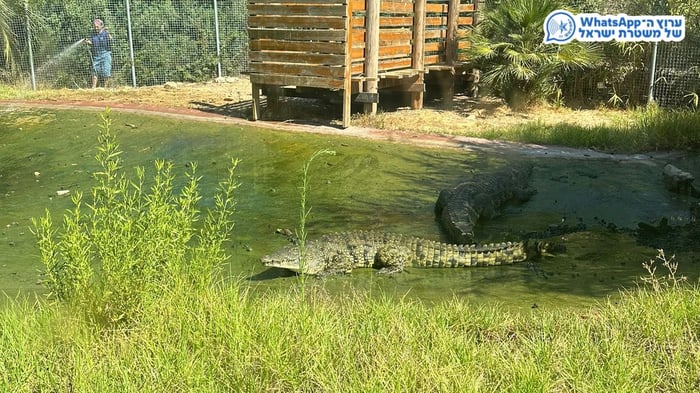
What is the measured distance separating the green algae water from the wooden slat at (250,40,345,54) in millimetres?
1340

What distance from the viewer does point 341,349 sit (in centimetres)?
347

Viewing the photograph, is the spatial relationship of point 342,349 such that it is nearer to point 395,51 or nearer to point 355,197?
point 355,197

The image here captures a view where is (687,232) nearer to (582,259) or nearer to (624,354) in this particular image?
(582,259)

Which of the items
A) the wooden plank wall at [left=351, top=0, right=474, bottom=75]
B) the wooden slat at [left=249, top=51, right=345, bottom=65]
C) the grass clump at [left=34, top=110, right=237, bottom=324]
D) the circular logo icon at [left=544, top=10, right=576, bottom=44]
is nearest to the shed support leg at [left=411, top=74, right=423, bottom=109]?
the wooden plank wall at [left=351, top=0, right=474, bottom=75]

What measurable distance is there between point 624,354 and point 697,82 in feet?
32.4

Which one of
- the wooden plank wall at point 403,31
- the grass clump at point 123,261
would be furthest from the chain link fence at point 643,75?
the grass clump at point 123,261

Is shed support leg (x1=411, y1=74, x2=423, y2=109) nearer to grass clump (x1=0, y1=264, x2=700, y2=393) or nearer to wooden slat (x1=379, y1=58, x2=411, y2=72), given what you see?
wooden slat (x1=379, y1=58, x2=411, y2=72)

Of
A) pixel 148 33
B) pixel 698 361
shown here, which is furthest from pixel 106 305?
pixel 148 33

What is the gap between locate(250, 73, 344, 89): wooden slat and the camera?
10820mm

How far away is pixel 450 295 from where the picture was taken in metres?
5.01

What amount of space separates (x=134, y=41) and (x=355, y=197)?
426 inches

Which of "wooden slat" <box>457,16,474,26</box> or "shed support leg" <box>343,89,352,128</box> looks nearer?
"shed support leg" <box>343,89,352,128</box>

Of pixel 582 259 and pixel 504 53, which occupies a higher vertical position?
pixel 504 53

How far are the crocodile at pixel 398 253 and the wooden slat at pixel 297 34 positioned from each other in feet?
18.2
